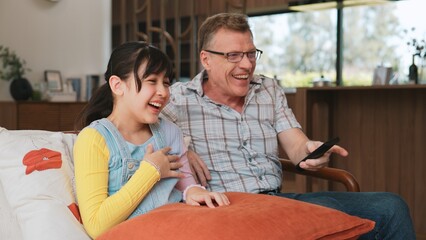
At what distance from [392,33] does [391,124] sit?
8.43ft

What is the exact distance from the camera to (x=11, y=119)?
521cm

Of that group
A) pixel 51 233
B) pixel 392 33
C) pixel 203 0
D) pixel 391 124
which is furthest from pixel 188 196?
pixel 203 0

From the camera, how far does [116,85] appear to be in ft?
5.05

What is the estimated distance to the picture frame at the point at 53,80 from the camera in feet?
19.0

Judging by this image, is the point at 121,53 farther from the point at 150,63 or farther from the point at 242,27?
the point at 242,27

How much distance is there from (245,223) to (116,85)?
1.89 ft

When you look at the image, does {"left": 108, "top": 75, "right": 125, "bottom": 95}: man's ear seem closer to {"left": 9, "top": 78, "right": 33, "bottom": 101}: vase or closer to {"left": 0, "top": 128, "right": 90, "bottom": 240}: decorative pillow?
{"left": 0, "top": 128, "right": 90, "bottom": 240}: decorative pillow

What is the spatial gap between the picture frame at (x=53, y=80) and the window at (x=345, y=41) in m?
2.27

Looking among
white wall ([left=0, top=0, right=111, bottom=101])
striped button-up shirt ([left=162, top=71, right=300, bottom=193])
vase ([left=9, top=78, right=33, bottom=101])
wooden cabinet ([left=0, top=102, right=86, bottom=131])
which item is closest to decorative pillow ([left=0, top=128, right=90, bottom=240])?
striped button-up shirt ([left=162, top=71, right=300, bottom=193])

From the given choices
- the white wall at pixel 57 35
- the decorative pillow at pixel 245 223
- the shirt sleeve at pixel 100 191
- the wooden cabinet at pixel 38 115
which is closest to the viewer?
the decorative pillow at pixel 245 223

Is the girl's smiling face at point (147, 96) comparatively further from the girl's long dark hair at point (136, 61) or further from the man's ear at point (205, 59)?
the man's ear at point (205, 59)

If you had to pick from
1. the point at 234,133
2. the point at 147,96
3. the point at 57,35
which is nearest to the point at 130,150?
the point at 147,96

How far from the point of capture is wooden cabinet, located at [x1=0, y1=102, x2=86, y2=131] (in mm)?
5199

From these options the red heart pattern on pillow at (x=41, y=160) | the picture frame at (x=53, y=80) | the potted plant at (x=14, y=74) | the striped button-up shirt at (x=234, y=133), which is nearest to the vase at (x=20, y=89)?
the potted plant at (x=14, y=74)
